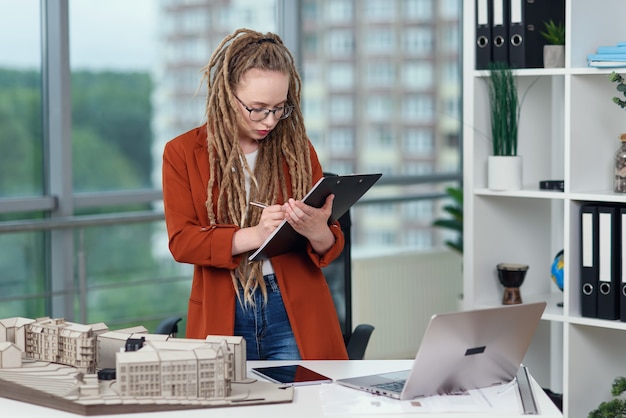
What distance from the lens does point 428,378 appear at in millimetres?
1809

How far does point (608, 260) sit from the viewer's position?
3.02 meters

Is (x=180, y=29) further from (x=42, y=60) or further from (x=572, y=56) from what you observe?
(x=572, y=56)

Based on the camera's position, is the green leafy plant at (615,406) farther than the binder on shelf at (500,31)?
No

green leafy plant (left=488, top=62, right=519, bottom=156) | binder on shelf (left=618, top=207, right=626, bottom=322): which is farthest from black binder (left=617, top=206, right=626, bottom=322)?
green leafy plant (left=488, top=62, right=519, bottom=156)

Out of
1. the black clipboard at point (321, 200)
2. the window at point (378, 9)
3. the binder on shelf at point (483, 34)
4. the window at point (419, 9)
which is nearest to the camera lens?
the black clipboard at point (321, 200)

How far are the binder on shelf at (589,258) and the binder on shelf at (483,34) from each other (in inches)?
24.7

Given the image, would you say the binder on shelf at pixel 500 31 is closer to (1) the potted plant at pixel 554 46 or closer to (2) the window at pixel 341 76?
(1) the potted plant at pixel 554 46

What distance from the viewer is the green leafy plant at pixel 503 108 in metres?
3.19

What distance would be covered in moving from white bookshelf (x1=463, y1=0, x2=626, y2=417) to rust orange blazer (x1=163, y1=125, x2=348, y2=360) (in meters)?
1.04

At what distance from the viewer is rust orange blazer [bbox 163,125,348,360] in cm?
229

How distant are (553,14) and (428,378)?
1862 millimetres

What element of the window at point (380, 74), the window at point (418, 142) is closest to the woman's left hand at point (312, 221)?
the window at point (380, 74)

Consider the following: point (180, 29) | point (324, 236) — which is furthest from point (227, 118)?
point (180, 29)

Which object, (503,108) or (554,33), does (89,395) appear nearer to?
(503,108)
